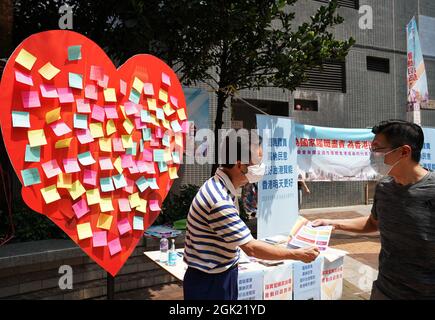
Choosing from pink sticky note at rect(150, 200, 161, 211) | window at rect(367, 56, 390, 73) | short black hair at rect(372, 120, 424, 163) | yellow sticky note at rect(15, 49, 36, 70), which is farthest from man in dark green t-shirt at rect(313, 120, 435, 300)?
window at rect(367, 56, 390, 73)

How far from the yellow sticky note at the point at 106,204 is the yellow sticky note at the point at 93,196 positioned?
0.05 metres

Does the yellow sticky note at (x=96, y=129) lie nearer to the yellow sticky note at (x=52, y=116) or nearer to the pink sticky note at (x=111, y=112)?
the pink sticky note at (x=111, y=112)

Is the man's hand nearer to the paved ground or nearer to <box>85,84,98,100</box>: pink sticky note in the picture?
<box>85,84,98,100</box>: pink sticky note

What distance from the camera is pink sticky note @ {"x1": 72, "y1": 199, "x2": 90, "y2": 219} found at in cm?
257

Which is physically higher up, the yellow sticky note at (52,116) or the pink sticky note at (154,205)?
the yellow sticky note at (52,116)

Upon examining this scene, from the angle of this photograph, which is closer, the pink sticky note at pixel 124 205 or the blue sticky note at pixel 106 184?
the blue sticky note at pixel 106 184

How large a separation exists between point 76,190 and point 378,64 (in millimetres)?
11429

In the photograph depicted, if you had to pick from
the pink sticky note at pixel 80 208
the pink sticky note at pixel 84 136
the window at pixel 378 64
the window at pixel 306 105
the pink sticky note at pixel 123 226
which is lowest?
the pink sticky note at pixel 123 226

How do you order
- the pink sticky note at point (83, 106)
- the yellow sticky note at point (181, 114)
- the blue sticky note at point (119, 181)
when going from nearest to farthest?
the pink sticky note at point (83, 106) → the blue sticky note at point (119, 181) → the yellow sticky note at point (181, 114)

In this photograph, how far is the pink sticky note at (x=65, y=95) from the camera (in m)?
2.50

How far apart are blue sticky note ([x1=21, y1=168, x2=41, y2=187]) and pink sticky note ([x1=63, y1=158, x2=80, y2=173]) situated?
19cm

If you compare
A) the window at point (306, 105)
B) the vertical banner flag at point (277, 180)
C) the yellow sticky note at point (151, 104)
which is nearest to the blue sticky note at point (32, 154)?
the yellow sticky note at point (151, 104)

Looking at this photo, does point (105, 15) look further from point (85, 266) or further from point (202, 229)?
point (202, 229)

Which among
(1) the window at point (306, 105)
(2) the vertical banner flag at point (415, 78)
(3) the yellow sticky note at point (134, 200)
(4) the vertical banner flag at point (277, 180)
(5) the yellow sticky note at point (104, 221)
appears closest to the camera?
(5) the yellow sticky note at point (104, 221)
